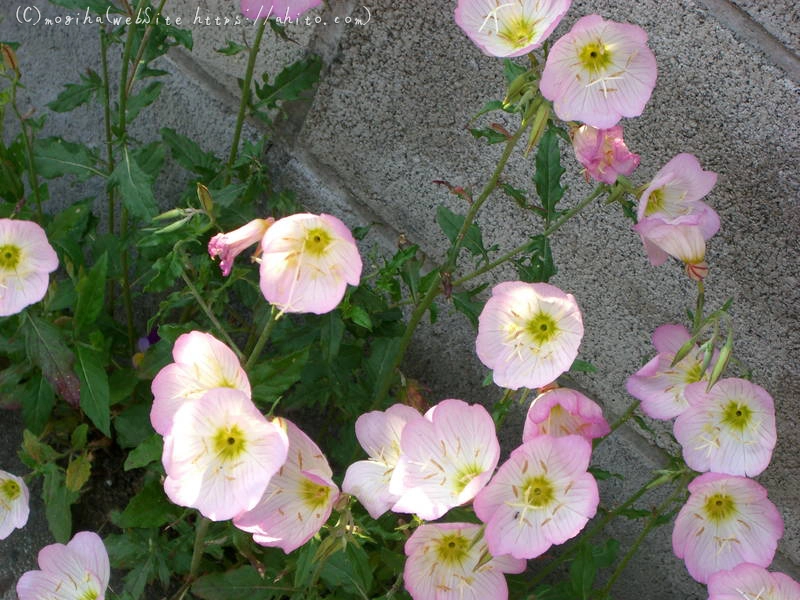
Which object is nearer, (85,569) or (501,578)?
(501,578)

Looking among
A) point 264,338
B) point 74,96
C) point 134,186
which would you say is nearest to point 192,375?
point 264,338

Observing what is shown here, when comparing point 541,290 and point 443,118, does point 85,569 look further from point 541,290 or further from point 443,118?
point 443,118

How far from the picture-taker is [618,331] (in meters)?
1.71

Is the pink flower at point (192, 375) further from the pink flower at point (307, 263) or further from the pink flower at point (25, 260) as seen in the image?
the pink flower at point (25, 260)

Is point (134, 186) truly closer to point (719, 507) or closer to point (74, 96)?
point (74, 96)

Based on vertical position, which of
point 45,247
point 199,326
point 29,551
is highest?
point 45,247

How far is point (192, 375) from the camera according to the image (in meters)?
1.16

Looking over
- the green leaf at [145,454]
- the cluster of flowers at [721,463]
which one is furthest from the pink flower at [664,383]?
the green leaf at [145,454]

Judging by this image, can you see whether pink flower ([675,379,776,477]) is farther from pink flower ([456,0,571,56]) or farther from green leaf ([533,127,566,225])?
pink flower ([456,0,571,56])

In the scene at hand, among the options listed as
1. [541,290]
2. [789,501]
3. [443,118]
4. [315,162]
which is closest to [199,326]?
[315,162]

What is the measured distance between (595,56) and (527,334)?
37 centimetres

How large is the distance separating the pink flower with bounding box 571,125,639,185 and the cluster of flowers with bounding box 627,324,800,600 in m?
0.26

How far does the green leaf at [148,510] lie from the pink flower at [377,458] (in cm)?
42

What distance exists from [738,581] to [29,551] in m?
1.21
